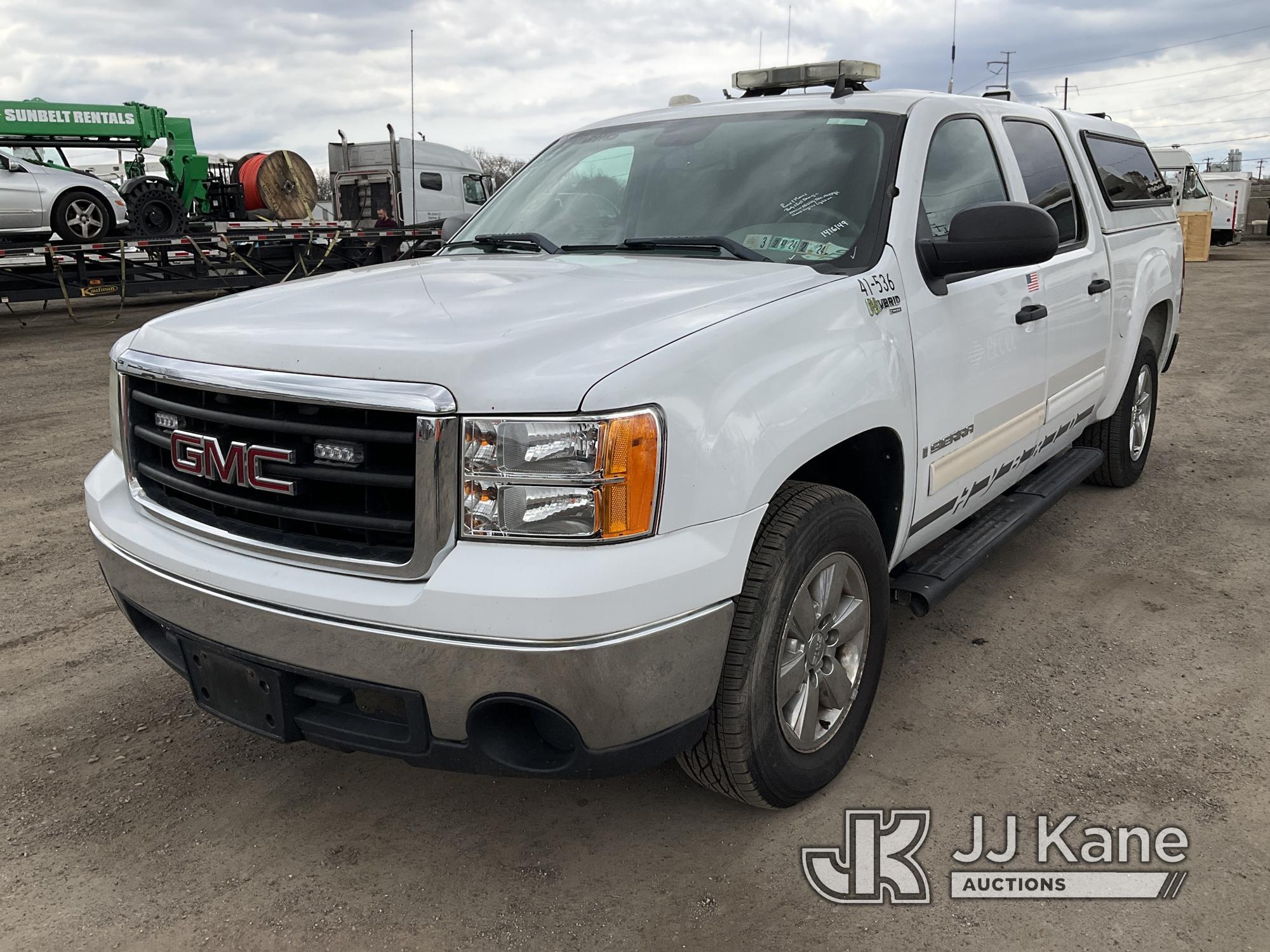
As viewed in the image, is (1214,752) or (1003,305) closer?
(1214,752)

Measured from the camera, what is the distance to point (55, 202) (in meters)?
14.9

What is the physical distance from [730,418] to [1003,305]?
168 cm

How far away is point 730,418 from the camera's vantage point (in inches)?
86.4

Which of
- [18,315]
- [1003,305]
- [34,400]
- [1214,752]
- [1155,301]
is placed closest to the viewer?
[1214,752]

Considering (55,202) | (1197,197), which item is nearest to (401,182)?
(55,202)

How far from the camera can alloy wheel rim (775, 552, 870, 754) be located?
8.33 feet

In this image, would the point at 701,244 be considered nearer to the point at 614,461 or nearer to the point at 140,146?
the point at 614,461

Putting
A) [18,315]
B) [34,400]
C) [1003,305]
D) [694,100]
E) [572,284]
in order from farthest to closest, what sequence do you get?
[18,315]
[34,400]
[694,100]
[1003,305]
[572,284]

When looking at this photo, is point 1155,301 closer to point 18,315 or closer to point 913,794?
point 913,794

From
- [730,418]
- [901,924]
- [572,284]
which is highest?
[572,284]

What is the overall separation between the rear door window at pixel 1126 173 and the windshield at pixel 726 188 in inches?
82.2

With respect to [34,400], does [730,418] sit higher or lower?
higher

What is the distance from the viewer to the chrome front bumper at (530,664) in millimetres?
2016

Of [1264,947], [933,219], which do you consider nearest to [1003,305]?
[933,219]
